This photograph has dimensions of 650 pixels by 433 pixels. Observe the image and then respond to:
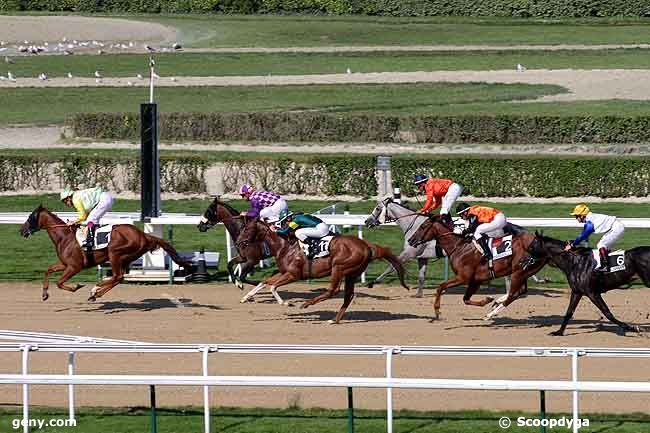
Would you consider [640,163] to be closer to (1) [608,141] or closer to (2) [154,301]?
(1) [608,141]

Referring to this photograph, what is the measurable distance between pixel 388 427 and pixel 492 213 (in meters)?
5.52

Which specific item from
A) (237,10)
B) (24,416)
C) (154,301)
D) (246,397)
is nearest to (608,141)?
Result: (154,301)

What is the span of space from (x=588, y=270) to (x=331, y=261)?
2326 millimetres

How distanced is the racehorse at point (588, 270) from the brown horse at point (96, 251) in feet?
12.5

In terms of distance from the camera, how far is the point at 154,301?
1532 centimetres

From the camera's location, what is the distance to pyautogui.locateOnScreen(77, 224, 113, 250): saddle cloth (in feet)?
48.0

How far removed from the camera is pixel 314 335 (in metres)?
13.4

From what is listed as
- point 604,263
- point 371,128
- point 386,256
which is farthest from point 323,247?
point 371,128

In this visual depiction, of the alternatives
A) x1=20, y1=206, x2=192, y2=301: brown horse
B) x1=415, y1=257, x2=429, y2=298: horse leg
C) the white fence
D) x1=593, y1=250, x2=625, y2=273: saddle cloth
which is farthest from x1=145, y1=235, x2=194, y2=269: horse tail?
the white fence

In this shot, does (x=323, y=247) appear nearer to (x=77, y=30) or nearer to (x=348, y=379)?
(x=348, y=379)

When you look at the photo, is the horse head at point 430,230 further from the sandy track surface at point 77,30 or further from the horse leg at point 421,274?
the sandy track surface at point 77,30

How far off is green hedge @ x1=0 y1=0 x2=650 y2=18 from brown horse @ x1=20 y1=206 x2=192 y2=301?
140 ft

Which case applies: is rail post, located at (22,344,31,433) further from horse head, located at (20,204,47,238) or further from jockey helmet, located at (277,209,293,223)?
horse head, located at (20,204,47,238)

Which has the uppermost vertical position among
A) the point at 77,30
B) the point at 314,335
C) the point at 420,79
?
the point at 77,30
